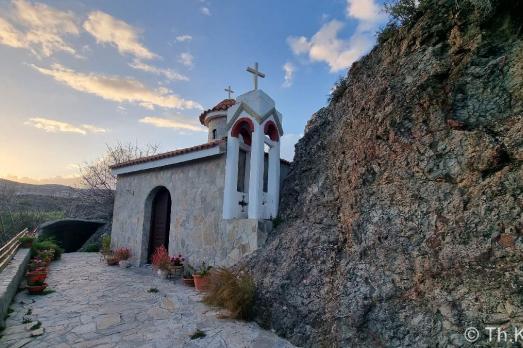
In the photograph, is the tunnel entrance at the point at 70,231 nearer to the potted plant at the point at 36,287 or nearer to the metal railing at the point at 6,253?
the metal railing at the point at 6,253

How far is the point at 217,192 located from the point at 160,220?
11.6 feet

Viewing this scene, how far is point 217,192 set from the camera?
8328 millimetres

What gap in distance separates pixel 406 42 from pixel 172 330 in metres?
6.35

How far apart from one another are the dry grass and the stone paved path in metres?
0.18

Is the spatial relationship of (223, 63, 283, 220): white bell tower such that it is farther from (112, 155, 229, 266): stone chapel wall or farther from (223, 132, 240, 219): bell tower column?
(112, 155, 229, 266): stone chapel wall

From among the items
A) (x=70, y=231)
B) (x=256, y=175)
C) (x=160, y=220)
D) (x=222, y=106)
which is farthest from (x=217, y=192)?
(x=70, y=231)

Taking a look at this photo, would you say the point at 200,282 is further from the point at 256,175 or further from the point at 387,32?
the point at 387,32

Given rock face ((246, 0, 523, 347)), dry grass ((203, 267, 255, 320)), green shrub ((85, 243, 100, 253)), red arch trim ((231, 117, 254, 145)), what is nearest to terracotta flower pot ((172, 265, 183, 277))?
dry grass ((203, 267, 255, 320))

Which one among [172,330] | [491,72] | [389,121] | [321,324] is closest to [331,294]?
[321,324]

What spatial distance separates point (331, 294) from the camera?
476 centimetres

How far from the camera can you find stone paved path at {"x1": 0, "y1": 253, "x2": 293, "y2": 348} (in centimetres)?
448

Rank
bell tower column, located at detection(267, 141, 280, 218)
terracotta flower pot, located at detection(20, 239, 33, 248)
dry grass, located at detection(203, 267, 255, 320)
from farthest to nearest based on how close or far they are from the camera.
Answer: terracotta flower pot, located at detection(20, 239, 33, 248), bell tower column, located at detection(267, 141, 280, 218), dry grass, located at detection(203, 267, 255, 320)

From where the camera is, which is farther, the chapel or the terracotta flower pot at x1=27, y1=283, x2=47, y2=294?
the chapel

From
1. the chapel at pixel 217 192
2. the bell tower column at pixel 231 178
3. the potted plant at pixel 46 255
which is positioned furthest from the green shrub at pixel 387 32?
the potted plant at pixel 46 255
